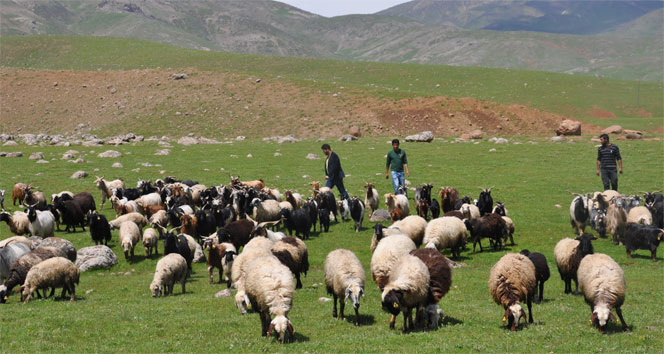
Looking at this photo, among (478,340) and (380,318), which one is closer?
(478,340)

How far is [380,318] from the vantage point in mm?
10523

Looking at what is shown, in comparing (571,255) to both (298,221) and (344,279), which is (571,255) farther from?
(298,221)

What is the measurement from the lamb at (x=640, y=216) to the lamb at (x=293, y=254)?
11.5m

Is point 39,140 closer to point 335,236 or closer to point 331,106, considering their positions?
point 331,106

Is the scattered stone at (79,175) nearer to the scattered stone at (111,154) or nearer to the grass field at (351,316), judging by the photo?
the grass field at (351,316)

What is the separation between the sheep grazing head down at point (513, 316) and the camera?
9516mm

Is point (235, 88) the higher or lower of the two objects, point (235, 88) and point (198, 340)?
the higher

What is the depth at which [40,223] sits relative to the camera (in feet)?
60.1

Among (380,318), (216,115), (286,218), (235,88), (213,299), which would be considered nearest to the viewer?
(380,318)

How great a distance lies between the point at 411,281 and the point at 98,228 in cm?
1202

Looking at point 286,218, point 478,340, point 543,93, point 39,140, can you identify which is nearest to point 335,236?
point 286,218

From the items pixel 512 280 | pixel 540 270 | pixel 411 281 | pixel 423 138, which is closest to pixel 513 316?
pixel 512 280

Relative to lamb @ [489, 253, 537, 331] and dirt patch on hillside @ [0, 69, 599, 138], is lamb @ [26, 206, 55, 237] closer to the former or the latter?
lamb @ [489, 253, 537, 331]

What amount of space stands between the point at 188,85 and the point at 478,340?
66.6 metres
